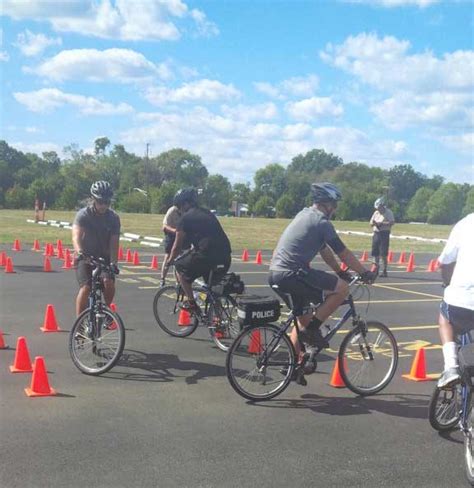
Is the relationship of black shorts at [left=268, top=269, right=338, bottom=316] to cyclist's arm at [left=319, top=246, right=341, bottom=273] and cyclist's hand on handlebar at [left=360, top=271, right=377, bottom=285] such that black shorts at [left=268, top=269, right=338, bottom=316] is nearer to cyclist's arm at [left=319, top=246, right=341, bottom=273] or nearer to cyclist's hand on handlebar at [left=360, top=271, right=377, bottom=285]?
cyclist's arm at [left=319, top=246, right=341, bottom=273]

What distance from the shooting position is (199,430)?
504 cm

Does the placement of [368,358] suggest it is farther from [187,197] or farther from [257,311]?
[187,197]

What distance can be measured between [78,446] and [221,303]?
3.54 m

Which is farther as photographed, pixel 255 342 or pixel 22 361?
pixel 22 361

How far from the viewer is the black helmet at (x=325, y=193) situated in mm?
6075

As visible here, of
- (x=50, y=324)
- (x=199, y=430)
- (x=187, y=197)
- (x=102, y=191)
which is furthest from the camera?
(x=50, y=324)

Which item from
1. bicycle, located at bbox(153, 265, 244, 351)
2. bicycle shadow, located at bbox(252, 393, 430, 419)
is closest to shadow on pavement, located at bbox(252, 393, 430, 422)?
bicycle shadow, located at bbox(252, 393, 430, 419)

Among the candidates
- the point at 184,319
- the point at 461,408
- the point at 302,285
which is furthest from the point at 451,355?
the point at 184,319

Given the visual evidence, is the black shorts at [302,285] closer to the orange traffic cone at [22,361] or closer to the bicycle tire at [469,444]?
the bicycle tire at [469,444]

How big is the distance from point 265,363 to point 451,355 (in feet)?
6.38

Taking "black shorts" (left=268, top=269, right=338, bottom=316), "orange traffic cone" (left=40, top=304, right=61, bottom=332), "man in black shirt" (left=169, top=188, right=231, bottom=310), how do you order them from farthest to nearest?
1. "orange traffic cone" (left=40, top=304, right=61, bottom=332)
2. "man in black shirt" (left=169, top=188, right=231, bottom=310)
3. "black shorts" (left=268, top=269, right=338, bottom=316)

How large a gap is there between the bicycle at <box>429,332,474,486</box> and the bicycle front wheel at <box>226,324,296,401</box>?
1434 mm

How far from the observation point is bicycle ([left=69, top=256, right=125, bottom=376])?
21.4ft

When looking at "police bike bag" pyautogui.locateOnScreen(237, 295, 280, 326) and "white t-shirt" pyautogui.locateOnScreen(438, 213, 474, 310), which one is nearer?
"white t-shirt" pyautogui.locateOnScreen(438, 213, 474, 310)
